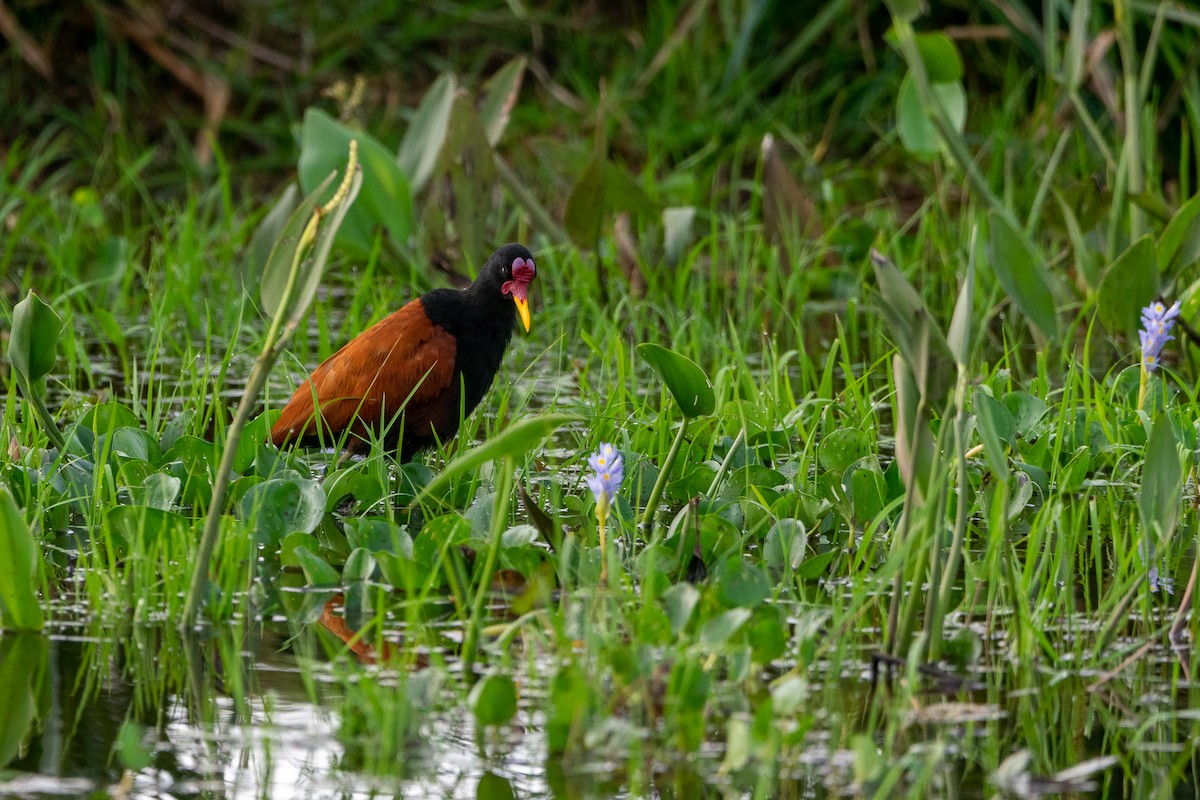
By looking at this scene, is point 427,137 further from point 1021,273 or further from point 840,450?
point 840,450

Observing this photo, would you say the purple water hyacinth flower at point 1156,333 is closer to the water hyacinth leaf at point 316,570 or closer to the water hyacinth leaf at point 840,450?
the water hyacinth leaf at point 840,450

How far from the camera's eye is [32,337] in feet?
10.9

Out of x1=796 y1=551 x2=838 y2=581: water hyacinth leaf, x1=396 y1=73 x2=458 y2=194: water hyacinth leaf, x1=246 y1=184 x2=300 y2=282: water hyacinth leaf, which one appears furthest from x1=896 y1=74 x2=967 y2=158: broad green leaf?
x1=796 y1=551 x2=838 y2=581: water hyacinth leaf

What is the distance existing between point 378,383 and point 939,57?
6.86ft

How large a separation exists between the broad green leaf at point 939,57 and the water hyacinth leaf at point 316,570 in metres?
2.69

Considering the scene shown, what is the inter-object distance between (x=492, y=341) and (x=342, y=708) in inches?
72.5

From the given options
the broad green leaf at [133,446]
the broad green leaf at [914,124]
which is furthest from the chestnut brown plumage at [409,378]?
the broad green leaf at [914,124]

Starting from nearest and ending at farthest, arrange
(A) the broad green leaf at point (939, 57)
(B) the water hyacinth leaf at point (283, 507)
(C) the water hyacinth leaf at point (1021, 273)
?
(B) the water hyacinth leaf at point (283, 507) → (C) the water hyacinth leaf at point (1021, 273) → (A) the broad green leaf at point (939, 57)

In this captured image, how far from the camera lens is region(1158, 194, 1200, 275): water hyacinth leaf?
4.39 metres

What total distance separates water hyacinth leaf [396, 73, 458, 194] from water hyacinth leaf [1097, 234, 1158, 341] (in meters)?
2.11

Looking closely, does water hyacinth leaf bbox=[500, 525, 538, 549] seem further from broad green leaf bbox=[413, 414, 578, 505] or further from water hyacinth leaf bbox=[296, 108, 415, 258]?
water hyacinth leaf bbox=[296, 108, 415, 258]

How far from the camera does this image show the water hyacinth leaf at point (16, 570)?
2764 millimetres

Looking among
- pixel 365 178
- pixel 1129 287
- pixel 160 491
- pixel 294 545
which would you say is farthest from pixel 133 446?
pixel 1129 287

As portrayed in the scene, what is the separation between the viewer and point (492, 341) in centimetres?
419
